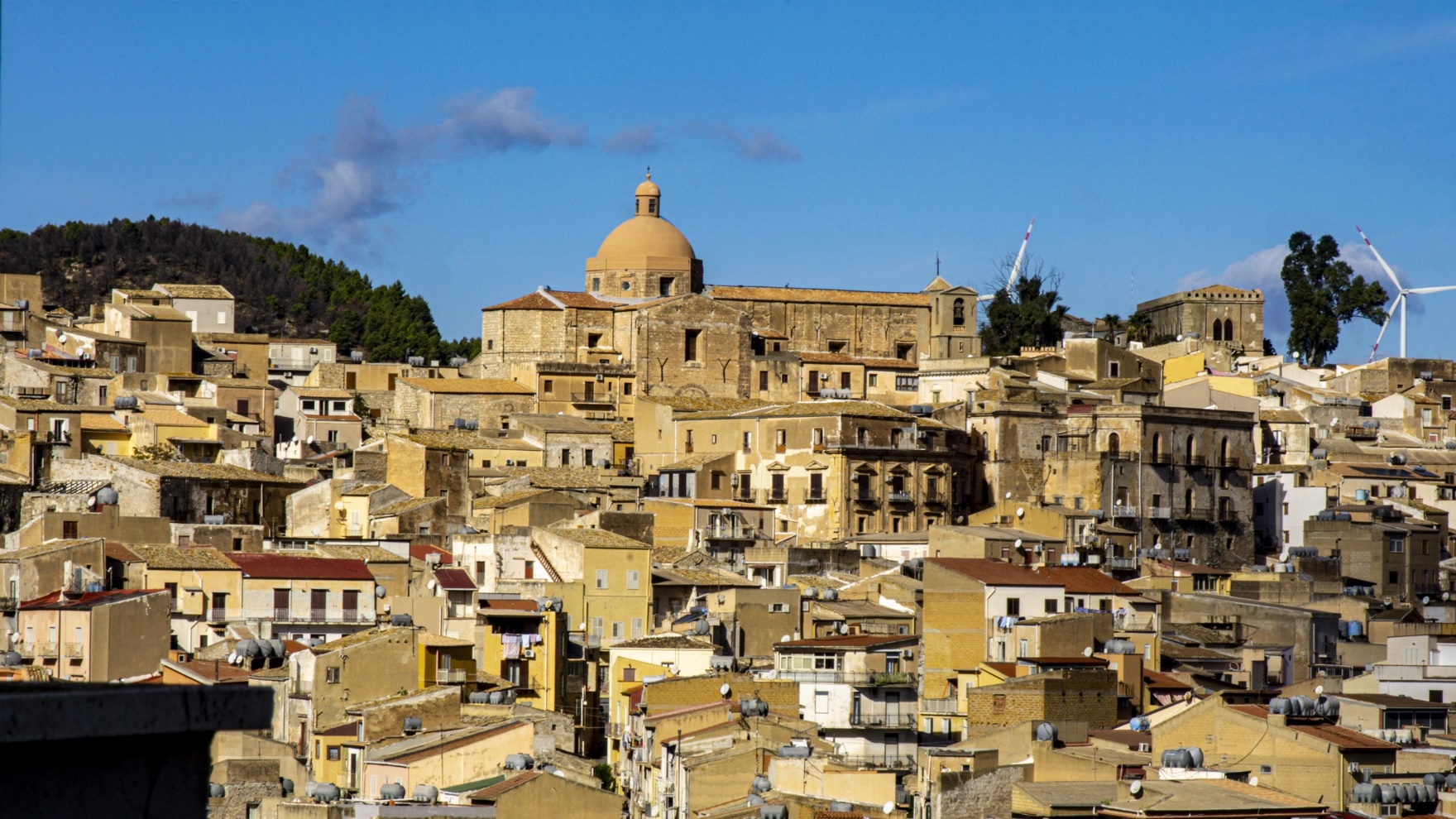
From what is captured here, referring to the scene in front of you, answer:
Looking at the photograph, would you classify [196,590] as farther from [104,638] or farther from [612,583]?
[612,583]

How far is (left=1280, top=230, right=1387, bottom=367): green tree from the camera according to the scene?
102500mm

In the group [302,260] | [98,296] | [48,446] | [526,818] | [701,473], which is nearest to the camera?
[526,818]

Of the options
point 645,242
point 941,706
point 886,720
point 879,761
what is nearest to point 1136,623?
point 941,706

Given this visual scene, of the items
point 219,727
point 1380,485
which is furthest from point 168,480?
point 219,727

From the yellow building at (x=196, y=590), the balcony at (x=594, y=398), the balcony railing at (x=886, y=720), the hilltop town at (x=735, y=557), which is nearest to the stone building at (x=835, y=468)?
the hilltop town at (x=735, y=557)

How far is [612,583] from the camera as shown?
49656mm

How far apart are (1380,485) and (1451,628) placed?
64.8 ft

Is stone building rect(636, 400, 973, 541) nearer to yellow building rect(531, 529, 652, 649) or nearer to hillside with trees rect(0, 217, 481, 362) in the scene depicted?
yellow building rect(531, 529, 652, 649)

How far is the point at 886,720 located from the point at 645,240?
4893 cm

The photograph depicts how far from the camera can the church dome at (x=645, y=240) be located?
85188 mm

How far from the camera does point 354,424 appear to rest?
72.9 metres

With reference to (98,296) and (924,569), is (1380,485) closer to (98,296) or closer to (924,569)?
(924,569)

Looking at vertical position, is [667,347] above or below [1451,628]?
above

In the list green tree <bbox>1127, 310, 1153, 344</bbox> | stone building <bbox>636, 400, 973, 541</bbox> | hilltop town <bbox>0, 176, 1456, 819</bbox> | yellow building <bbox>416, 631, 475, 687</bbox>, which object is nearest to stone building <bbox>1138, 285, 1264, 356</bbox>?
green tree <bbox>1127, 310, 1153, 344</bbox>
